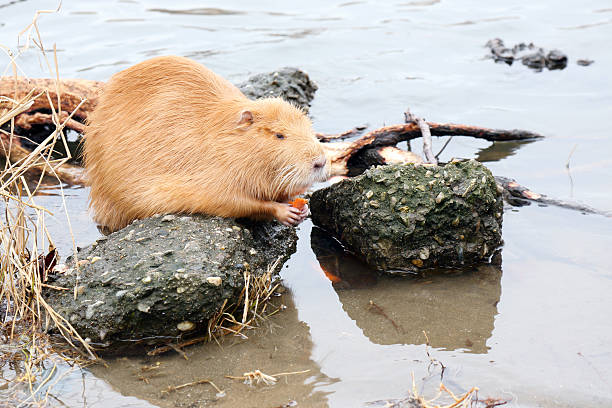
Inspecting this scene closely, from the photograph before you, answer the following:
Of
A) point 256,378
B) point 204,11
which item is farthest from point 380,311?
point 204,11

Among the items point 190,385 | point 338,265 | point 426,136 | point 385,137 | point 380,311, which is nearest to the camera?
point 190,385

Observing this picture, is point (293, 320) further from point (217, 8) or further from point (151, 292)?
point (217, 8)

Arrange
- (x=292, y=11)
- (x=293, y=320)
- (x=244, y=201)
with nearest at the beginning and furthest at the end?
1. (x=293, y=320)
2. (x=244, y=201)
3. (x=292, y=11)

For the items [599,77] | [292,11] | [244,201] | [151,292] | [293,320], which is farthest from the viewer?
[292,11]

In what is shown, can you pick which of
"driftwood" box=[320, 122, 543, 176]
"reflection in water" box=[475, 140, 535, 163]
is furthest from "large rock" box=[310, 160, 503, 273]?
"reflection in water" box=[475, 140, 535, 163]

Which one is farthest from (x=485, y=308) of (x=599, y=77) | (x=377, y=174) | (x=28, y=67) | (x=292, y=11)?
(x=292, y=11)

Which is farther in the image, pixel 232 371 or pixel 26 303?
pixel 26 303

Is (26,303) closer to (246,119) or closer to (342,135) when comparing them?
(246,119)

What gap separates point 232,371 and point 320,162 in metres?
1.38

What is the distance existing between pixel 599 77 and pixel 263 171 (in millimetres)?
4875

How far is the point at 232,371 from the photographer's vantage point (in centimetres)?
337

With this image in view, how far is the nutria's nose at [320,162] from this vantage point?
13.6ft

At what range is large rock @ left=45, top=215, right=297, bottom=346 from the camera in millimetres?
3461

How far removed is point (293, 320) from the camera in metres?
3.83
